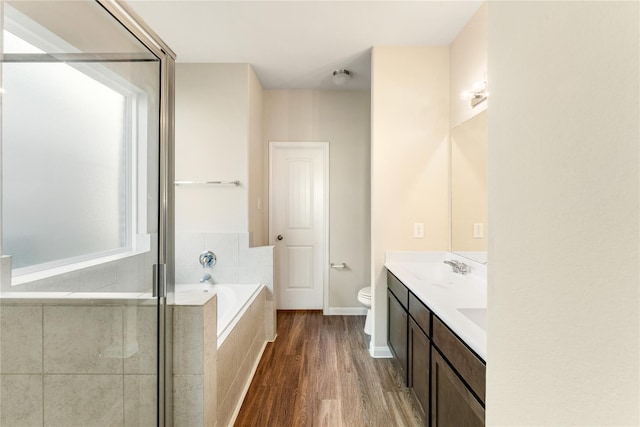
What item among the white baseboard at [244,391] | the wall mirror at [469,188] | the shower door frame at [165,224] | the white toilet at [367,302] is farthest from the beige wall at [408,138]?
the shower door frame at [165,224]

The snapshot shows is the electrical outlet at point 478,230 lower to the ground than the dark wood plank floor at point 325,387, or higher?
higher

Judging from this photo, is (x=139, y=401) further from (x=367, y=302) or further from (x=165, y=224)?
(x=367, y=302)

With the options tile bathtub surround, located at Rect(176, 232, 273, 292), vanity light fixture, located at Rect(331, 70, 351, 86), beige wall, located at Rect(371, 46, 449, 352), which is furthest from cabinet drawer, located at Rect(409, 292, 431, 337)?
vanity light fixture, located at Rect(331, 70, 351, 86)

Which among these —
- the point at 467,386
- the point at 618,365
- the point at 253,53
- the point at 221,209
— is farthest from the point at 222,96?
the point at 618,365

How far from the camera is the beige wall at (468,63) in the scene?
6.66 feet

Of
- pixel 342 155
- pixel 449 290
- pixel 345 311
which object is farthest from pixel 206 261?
pixel 449 290

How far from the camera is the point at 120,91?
124 centimetres

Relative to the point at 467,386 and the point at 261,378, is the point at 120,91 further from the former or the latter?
the point at 261,378

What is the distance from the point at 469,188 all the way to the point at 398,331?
1156mm

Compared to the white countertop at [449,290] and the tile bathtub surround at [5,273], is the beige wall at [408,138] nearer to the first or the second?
the white countertop at [449,290]

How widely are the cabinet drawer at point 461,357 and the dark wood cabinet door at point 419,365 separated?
169mm

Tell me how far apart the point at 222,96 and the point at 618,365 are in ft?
10.1

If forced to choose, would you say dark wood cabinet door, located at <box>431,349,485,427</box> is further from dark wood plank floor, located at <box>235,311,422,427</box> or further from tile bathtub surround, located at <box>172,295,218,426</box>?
tile bathtub surround, located at <box>172,295,218,426</box>

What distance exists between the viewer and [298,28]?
229 centimetres
